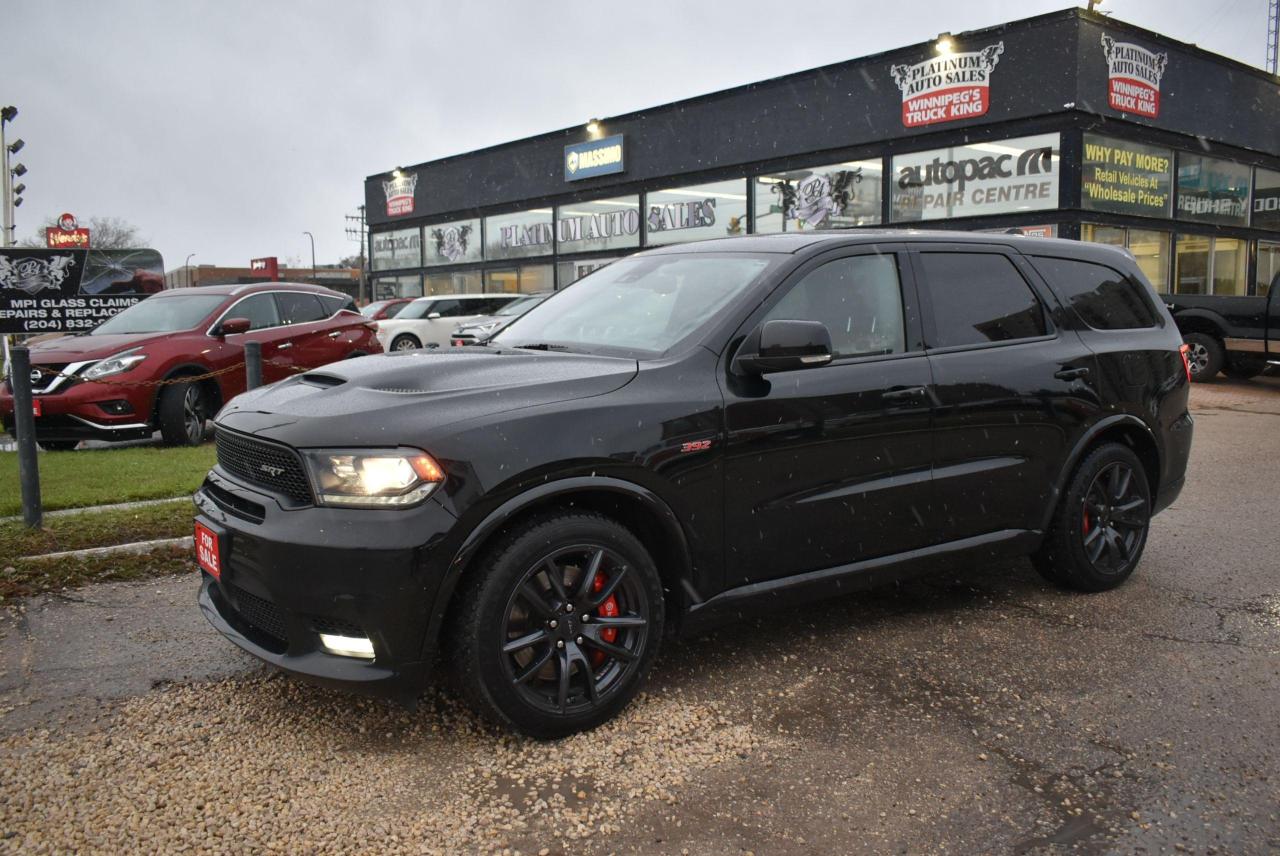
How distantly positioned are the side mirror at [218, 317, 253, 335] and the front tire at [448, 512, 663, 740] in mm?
7699

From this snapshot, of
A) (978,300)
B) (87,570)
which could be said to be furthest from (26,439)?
(978,300)

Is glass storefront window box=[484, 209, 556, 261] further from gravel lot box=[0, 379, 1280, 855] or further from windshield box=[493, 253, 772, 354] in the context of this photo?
gravel lot box=[0, 379, 1280, 855]

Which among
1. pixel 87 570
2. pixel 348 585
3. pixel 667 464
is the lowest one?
pixel 87 570

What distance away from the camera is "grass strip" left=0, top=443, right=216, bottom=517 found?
21.5 feet

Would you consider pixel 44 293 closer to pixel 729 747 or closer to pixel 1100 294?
pixel 729 747

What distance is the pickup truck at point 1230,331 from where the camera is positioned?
1466cm

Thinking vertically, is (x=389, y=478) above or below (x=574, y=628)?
above

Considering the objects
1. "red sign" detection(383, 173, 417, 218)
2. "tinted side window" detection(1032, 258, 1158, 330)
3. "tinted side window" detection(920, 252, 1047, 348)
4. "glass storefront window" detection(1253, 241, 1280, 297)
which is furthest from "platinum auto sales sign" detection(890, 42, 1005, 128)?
"red sign" detection(383, 173, 417, 218)

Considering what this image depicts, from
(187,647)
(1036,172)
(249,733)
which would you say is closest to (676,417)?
(249,733)

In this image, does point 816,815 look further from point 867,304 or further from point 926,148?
point 926,148

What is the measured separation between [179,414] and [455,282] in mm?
24135

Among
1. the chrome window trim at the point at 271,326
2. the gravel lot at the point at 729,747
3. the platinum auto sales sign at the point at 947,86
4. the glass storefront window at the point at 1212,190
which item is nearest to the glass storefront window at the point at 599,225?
the platinum auto sales sign at the point at 947,86

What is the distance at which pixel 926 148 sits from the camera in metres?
20.6

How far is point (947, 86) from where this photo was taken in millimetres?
20047
